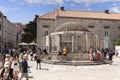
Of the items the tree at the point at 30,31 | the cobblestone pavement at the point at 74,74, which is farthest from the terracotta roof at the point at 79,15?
the cobblestone pavement at the point at 74,74

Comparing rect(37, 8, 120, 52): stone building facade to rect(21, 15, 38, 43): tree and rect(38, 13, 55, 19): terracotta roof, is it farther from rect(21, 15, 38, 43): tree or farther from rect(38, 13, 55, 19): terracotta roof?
rect(21, 15, 38, 43): tree

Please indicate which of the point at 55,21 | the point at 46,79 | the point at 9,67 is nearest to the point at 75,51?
the point at 46,79

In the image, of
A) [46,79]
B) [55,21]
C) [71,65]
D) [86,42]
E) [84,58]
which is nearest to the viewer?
[46,79]

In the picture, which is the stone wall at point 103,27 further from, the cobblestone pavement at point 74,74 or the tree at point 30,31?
the cobblestone pavement at point 74,74

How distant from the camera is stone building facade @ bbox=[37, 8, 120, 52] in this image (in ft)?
181

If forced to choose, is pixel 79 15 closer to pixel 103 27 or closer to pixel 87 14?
pixel 87 14

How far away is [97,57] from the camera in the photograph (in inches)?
1072

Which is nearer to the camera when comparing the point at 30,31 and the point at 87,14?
the point at 87,14

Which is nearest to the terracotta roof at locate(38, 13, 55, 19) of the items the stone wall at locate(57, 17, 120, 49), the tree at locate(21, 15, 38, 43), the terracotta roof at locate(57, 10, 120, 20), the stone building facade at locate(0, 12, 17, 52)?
the terracotta roof at locate(57, 10, 120, 20)

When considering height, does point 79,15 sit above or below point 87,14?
below

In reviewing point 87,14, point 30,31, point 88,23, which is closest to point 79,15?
point 87,14

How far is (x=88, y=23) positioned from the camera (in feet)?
186

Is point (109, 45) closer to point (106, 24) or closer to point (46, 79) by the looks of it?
point (106, 24)

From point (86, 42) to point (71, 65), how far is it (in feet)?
15.3
